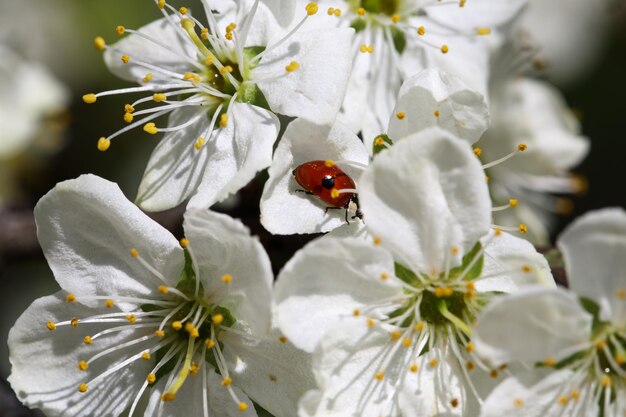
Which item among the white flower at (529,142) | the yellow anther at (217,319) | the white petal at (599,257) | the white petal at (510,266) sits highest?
the white petal at (599,257)

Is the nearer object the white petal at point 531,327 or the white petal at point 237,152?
the white petal at point 531,327

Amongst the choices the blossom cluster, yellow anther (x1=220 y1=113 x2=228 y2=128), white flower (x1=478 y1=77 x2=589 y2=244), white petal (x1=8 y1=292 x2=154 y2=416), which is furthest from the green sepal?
white flower (x1=478 y1=77 x2=589 y2=244)

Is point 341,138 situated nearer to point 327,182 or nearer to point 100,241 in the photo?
point 327,182

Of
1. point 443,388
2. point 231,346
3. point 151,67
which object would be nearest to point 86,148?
point 151,67

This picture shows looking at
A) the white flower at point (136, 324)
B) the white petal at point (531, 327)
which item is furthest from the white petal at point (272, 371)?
the white petal at point (531, 327)

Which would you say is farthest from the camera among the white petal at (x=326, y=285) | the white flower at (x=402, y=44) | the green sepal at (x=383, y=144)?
the white flower at (x=402, y=44)

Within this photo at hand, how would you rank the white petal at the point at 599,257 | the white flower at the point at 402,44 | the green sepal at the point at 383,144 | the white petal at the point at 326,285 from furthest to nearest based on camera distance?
the white flower at the point at 402,44
the green sepal at the point at 383,144
the white petal at the point at 326,285
the white petal at the point at 599,257

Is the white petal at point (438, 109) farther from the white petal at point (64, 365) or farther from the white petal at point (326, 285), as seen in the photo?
the white petal at point (64, 365)
